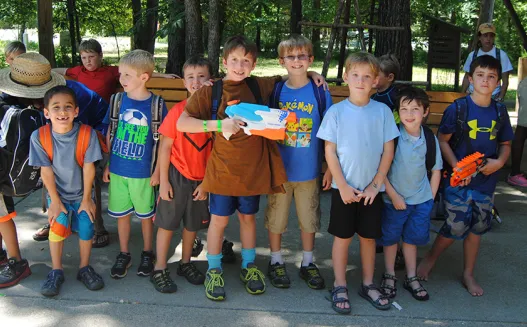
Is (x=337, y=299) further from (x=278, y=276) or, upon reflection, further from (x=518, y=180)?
(x=518, y=180)

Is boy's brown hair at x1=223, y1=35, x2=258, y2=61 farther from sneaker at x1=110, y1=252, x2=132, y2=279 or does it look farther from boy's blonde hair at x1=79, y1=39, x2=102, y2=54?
boy's blonde hair at x1=79, y1=39, x2=102, y2=54

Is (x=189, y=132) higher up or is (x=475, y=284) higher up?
(x=189, y=132)

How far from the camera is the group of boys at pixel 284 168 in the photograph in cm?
347

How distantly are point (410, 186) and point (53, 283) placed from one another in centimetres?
247

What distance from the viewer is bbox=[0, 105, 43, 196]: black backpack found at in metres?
3.67

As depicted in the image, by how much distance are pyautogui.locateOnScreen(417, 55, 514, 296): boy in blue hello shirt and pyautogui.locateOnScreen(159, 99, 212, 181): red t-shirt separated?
1.64 metres

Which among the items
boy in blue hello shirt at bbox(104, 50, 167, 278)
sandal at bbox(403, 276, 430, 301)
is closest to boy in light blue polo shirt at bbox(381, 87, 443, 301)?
sandal at bbox(403, 276, 430, 301)

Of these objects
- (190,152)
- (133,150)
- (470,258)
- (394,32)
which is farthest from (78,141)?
(394,32)

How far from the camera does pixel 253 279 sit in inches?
149

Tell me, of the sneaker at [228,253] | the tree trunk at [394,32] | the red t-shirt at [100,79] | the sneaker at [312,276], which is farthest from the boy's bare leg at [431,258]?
the tree trunk at [394,32]

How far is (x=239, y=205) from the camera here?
3.71 metres

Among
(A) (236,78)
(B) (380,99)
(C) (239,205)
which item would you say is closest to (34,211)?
(C) (239,205)

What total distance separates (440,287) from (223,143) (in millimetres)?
1872

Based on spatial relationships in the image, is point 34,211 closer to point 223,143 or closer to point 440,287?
point 223,143
